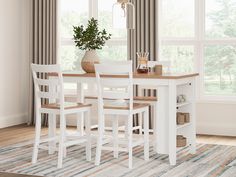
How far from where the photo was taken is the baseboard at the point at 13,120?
785 cm

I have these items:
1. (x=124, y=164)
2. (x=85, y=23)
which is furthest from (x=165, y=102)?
(x=85, y=23)

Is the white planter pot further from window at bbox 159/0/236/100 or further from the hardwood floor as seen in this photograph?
window at bbox 159/0/236/100

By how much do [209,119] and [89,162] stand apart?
7.97ft

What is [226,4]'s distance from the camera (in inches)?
282

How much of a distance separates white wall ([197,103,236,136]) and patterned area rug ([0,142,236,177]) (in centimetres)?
105

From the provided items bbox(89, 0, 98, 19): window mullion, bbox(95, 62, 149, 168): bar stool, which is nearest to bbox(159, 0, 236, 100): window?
bbox(89, 0, 98, 19): window mullion

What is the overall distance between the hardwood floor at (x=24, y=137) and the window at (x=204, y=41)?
62 centimetres

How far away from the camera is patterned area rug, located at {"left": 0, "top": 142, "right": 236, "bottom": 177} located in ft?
16.0

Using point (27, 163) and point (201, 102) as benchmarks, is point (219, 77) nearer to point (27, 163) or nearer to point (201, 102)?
point (201, 102)

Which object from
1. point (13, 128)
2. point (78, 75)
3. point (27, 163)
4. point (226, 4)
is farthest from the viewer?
point (13, 128)

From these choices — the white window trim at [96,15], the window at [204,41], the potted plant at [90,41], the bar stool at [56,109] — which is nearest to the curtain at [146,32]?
the window at [204,41]

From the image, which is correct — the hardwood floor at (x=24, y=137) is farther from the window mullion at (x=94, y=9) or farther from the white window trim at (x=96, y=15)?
the window mullion at (x=94, y=9)

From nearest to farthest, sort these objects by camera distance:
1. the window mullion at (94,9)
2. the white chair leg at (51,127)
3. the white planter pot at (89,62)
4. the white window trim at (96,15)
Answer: the white chair leg at (51,127) < the white planter pot at (89,62) < the white window trim at (96,15) < the window mullion at (94,9)

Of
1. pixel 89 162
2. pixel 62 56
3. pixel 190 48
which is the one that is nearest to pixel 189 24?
pixel 190 48
